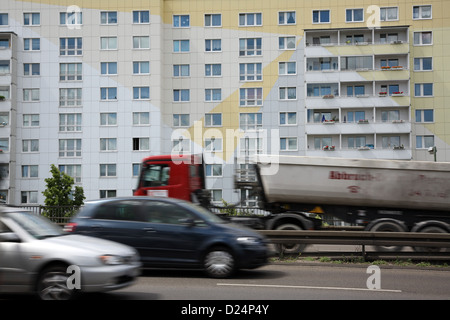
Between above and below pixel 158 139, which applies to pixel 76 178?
below

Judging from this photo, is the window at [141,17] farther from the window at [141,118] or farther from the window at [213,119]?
the window at [213,119]

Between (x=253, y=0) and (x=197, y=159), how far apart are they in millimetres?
38089

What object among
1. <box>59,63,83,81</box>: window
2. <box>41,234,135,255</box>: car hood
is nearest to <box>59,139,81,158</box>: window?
<box>59,63,83,81</box>: window

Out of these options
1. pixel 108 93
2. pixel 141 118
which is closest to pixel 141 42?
pixel 108 93

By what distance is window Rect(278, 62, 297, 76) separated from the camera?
5044 cm

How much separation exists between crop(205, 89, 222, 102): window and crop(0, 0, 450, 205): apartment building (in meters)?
0.10

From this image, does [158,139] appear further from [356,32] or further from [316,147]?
[356,32]

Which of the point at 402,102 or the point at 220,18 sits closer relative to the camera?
the point at 402,102

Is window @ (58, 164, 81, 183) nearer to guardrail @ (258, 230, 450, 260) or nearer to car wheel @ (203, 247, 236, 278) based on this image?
guardrail @ (258, 230, 450, 260)

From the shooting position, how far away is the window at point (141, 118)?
50281mm

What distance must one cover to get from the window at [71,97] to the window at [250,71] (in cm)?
1664

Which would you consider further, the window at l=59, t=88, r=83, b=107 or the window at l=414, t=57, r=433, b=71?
the window at l=59, t=88, r=83, b=107
